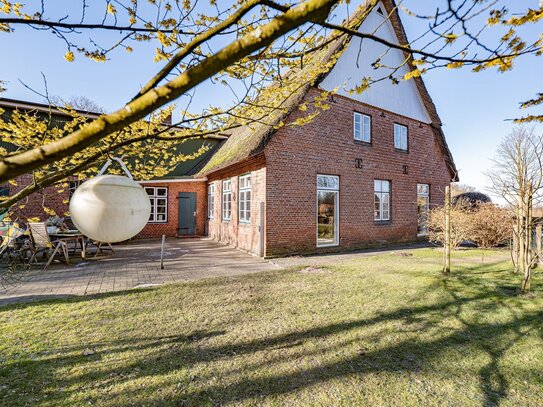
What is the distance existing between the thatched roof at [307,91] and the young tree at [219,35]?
0.08 metres

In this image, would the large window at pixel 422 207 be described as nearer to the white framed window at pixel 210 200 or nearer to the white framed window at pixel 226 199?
the white framed window at pixel 226 199

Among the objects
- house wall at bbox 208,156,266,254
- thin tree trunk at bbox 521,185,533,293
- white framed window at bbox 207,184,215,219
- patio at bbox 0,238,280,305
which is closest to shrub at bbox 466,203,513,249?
thin tree trunk at bbox 521,185,533,293

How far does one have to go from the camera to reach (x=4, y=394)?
2594 millimetres

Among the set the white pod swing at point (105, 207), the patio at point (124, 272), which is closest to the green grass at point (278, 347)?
the patio at point (124, 272)

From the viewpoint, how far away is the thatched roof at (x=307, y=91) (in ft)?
11.0

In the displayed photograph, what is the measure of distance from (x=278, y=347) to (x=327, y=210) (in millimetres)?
8279

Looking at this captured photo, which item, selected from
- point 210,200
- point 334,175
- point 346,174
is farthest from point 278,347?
point 210,200

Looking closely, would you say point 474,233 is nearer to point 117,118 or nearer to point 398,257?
point 398,257

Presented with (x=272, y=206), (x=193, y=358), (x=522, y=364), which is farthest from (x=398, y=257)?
(x=193, y=358)

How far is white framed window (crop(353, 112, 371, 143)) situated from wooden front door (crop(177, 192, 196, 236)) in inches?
368

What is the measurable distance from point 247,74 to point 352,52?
9.72 metres

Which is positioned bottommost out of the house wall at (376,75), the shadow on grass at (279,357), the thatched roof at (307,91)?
the shadow on grass at (279,357)

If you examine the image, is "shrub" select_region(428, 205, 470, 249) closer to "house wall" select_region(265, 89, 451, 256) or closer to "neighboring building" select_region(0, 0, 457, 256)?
"neighboring building" select_region(0, 0, 457, 256)

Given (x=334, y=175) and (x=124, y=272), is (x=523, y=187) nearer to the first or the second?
(x=334, y=175)
